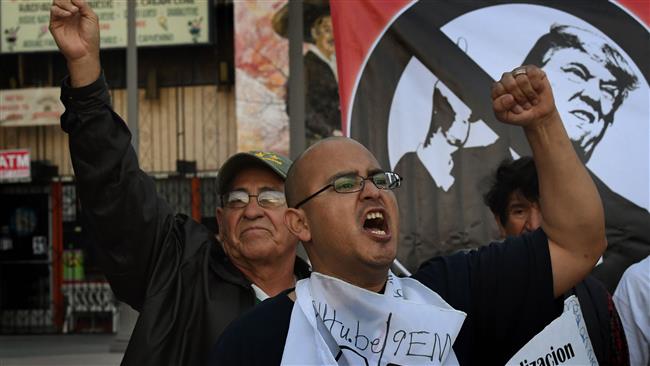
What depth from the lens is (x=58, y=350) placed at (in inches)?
490

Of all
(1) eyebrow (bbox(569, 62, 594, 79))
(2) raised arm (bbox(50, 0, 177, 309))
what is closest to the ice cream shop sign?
(1) eyebrow (bbox(569, 62, 594, 79))

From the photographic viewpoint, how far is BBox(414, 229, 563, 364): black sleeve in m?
2.31

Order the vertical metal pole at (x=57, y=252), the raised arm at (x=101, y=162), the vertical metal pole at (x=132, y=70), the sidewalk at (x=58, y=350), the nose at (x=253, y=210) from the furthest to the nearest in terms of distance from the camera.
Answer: the vertical metal pole at (x=57, y=252) < the sidewalk at (x=58, y=350) < the vertical metal pole at (x=132, y=70) < the nose at (x=253, y=210) < the raised arm at (x=101, y=162)

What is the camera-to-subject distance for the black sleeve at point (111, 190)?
9.29ft

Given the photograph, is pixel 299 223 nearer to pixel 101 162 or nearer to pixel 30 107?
pixel 101 162

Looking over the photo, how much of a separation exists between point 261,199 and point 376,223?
0.98m

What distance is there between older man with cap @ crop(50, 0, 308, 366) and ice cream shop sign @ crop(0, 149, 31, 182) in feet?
40.2

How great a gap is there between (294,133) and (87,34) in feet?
7.42

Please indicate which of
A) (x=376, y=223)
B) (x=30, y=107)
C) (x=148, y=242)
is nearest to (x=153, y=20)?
(x=30, y=107)

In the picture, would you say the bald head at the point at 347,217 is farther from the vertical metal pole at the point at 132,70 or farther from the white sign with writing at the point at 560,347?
the vertical metal pole at the point at 132,70

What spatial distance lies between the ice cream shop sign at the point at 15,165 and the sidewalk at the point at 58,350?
246 centimetres

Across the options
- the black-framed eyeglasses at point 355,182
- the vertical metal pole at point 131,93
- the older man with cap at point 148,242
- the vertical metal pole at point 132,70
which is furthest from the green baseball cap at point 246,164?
the vertical metal pole at point 132,70

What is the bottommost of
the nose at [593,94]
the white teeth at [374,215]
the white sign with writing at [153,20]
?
the white teeth at [374,215]

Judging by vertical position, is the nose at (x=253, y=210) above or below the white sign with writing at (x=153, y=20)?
below
